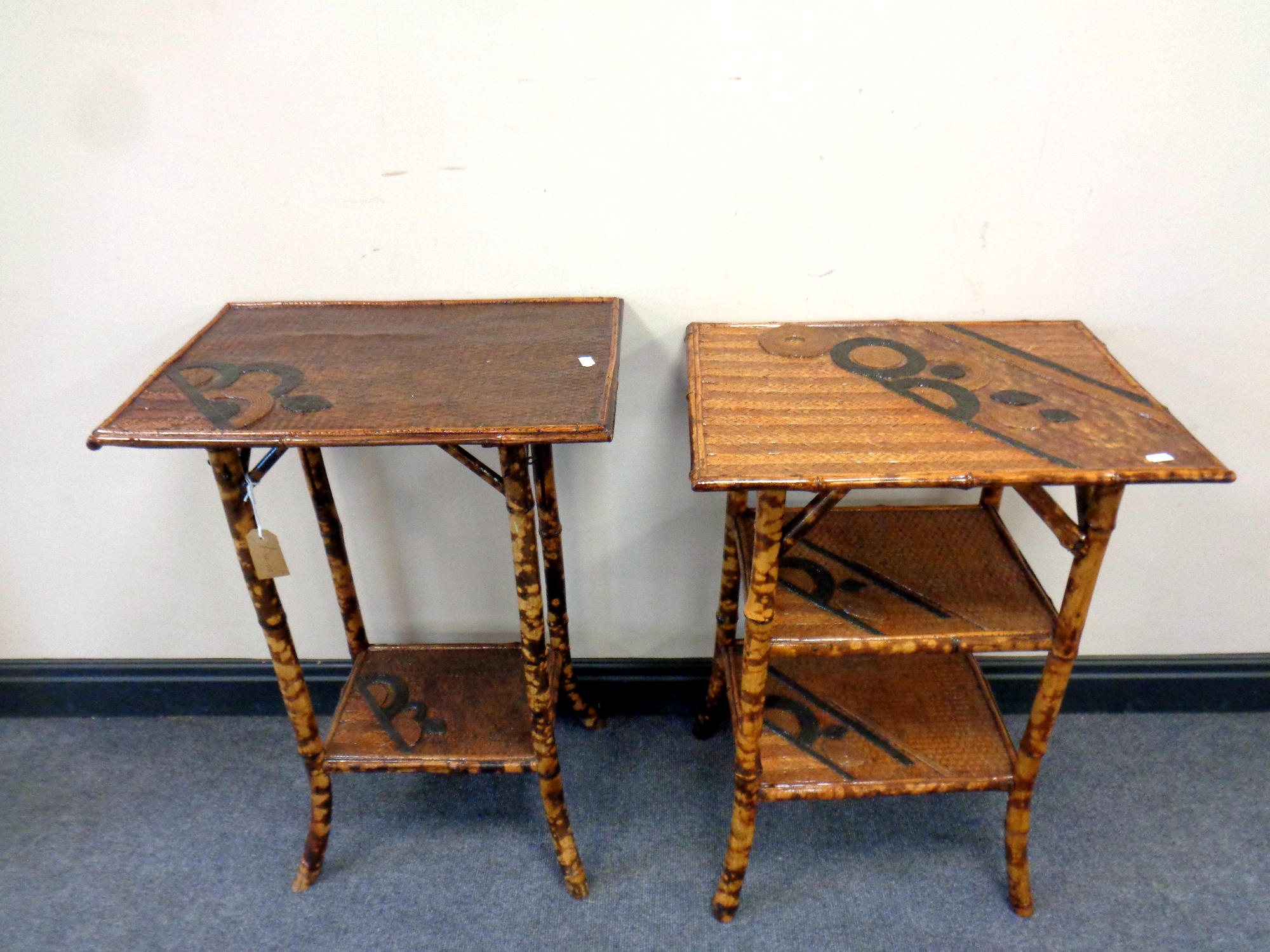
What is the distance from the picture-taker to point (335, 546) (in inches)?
67.1

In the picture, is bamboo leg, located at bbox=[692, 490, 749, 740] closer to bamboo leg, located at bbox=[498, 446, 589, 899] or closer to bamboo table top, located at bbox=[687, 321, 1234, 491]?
bamboo table top, located at bbox=[687, 321, 1234, 491]

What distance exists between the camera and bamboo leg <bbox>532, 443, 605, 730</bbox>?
1596 millimetres

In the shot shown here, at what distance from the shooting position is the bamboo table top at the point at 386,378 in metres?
1.16

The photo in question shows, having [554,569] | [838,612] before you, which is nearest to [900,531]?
[838,612]

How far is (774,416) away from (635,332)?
0.40 meters

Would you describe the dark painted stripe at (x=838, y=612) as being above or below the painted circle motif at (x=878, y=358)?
below

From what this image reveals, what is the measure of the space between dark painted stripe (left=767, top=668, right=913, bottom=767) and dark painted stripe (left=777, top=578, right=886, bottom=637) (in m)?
0.20

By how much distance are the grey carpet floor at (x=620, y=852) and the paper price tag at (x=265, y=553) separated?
0.72m

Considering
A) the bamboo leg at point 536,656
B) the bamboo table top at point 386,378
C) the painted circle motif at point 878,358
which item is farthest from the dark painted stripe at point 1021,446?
the bamboo leg at point 536,656

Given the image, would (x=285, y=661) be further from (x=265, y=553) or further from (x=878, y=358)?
(x=878, y=358)

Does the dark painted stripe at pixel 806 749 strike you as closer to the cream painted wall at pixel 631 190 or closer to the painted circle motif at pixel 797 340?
the cream painted wall at pixel 631 190

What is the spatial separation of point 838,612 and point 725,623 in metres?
0.39

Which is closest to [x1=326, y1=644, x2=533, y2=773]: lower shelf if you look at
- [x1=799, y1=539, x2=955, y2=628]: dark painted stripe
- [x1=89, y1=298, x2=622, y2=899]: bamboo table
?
[x1=89, y1=298, x2=622, y2=899]: bamboo table

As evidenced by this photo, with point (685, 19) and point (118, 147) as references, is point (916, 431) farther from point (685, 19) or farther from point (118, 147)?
point (118, 147)
